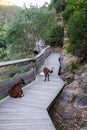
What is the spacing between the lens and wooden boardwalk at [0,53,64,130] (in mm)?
4516

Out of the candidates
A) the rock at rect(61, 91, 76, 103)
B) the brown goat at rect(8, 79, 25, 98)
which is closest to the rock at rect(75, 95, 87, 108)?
the rock at rect(61, 91, 76, 103)

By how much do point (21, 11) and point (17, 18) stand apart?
1.13 metres

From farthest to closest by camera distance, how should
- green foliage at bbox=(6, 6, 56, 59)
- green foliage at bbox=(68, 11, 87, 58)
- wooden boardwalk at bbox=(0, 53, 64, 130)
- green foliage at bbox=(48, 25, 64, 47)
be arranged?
1. green foliage at bbox=(48, 25, 64, 47)
2. green foliage at bbox=(6, 6, 56, 59)
3. green foliage at bbox=(68, 11, 87, 58)
4. wooden boardwalk at bbox=(0, 53, 64, 130)

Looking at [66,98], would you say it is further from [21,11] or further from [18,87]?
[21,11]

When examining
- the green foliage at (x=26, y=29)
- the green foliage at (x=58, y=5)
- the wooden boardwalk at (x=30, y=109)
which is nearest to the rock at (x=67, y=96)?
the wooden boardwalk at (x=30, y=109)

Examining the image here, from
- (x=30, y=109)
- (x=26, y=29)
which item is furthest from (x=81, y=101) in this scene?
(x=26, y=29)

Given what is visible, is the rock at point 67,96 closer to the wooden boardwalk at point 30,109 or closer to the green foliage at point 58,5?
the wooden boardwalk at point 30,109

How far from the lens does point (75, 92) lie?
23.3ft

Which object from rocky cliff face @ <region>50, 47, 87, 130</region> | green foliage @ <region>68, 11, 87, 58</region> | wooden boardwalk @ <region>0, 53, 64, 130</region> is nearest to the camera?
wooden boardwalk @ <region>0, 53, 64, 130</region>

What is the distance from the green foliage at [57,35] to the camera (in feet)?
88.4

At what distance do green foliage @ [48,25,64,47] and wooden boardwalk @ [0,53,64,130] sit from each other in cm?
1949

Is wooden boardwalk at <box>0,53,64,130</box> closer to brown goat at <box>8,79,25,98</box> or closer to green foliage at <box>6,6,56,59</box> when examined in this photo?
brown goat at <box>8,79,25,98</box>

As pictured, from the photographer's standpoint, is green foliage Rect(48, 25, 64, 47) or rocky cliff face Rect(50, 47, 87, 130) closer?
rocky cliff face Rect(50, 47, 87, 130)

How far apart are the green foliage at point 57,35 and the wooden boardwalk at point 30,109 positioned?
767 inches
